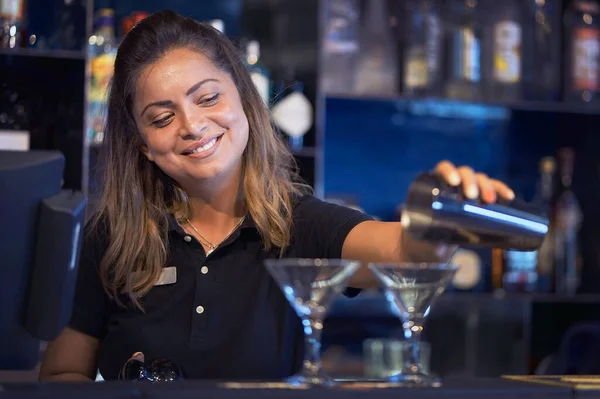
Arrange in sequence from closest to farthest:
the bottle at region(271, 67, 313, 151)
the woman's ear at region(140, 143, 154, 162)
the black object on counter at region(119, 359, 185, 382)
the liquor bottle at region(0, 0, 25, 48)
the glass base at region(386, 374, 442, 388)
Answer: the glass base at region(386, 374, 442, 388)
the black object on counter at region(119, 359, 185, 382)
the woman's ear at region(140, 143, 154, 162)
the liquor bottle at region(0, 0, 25, 48)
the bottle at region(271, 67, 313, 151)

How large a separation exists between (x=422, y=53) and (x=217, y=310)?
1.73 metres

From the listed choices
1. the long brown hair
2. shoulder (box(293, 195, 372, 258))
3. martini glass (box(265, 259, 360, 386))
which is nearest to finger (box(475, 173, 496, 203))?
martini glass (box(265, 259, 360, 386))

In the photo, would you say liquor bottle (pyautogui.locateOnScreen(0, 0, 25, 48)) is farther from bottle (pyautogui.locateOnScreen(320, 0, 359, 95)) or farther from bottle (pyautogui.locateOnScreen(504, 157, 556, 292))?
bottle (pyautogui.locateOnScreen(504, 157, 556, 292))

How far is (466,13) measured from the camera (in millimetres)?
3248

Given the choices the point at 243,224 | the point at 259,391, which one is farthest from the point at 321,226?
the point at 259,391

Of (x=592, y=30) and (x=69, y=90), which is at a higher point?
(x=592, y=30)

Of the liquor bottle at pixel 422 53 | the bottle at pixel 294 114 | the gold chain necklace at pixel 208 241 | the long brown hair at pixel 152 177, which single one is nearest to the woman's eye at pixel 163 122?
the long brown hair at pixel 152 177

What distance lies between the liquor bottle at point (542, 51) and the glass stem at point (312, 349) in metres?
2.36

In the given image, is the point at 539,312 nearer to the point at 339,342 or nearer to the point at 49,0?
the point at 339,342

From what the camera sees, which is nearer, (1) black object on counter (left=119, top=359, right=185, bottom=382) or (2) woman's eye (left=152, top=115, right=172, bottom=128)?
(1) black object on counter (left=119, top=359, right=185, bottom=382)

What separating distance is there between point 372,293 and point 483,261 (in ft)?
1.87

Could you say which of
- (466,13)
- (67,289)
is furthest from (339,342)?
(67,289)

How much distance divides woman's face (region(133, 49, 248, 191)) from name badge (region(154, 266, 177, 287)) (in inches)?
6.8

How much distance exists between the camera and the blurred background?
285cm
